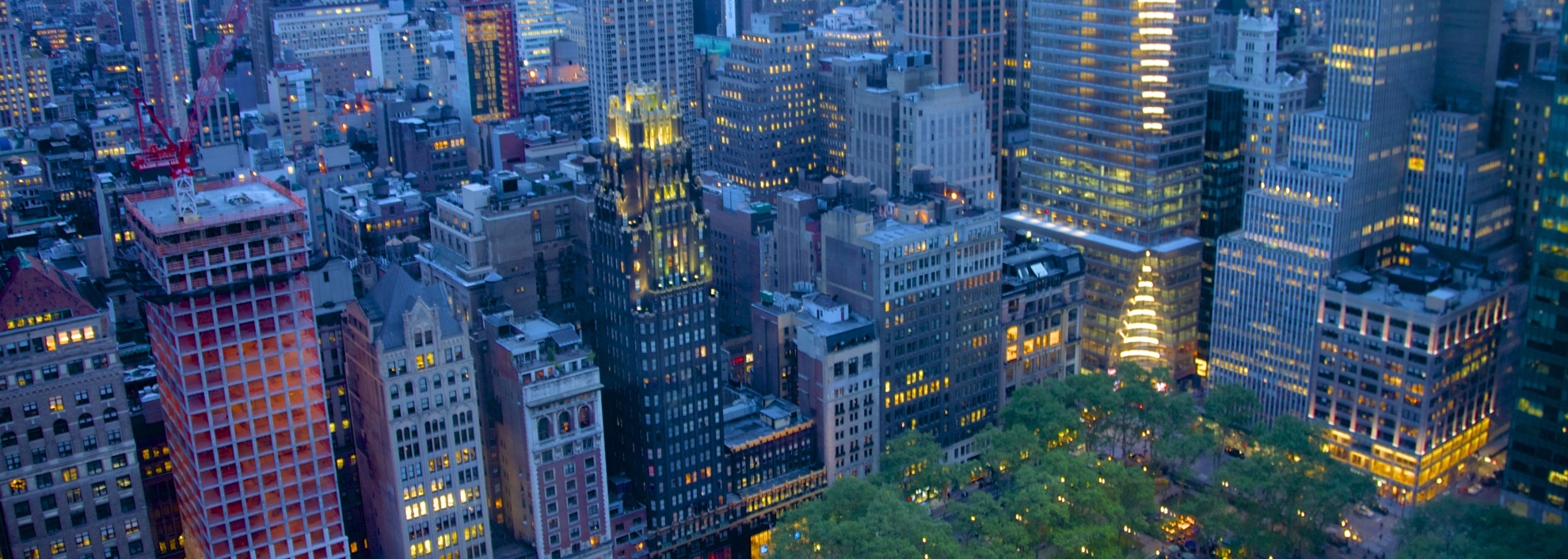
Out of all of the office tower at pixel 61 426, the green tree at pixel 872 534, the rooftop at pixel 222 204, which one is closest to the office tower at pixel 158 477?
the office tower at pixel 61 426

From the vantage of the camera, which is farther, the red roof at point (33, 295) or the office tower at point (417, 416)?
the office tower at point (417, 416)

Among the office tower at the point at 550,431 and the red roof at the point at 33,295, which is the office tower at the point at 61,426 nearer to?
the red roof at the point at 33,295

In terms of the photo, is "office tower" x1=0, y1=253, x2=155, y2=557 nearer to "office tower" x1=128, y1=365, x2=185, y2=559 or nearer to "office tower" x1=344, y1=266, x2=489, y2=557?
"office tower" x1=128, y1=365, x2=185, y2=559

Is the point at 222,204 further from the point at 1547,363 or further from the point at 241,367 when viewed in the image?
the point at 1547,363

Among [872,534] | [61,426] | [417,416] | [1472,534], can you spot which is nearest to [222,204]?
[61,426]

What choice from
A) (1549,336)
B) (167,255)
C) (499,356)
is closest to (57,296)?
(167,255)

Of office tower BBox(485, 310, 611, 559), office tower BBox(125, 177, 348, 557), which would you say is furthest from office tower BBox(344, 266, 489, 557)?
office tower BBox(125, 177, 348, 557)
